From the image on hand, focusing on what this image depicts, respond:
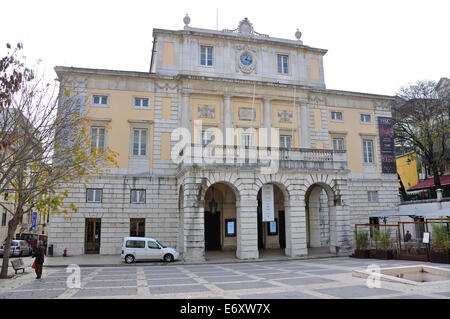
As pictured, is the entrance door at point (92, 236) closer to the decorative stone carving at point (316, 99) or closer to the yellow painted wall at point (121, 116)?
the yellow painted wall at point (121, 116)

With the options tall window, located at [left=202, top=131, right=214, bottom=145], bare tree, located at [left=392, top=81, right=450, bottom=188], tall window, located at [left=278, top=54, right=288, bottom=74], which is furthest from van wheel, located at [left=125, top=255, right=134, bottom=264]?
bare tree, located at [left=392, top=81, right=450, bottom=188]

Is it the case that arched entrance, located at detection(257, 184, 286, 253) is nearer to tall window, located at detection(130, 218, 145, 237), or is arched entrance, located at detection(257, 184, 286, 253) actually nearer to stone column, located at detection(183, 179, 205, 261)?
stone column, located at detection(183, 179, 205, 261)

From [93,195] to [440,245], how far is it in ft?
72.9

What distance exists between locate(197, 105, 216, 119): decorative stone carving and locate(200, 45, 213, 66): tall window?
382 centimetres

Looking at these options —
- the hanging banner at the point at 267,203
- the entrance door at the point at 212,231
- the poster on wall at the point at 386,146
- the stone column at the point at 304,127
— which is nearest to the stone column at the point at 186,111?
the entrance door at the point at 212,231

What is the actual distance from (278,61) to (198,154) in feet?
44.1

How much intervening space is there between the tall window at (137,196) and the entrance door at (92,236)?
2.84 meters

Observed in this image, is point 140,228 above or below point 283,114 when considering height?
below

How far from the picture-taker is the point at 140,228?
25703 mm

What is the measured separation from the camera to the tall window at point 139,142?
26.5 meters

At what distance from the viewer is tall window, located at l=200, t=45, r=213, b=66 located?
28.9 m

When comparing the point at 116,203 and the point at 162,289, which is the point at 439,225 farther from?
the point at 116,203

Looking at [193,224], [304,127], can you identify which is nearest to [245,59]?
[304,127]

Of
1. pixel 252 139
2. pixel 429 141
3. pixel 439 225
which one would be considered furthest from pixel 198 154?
pixel 429 141
